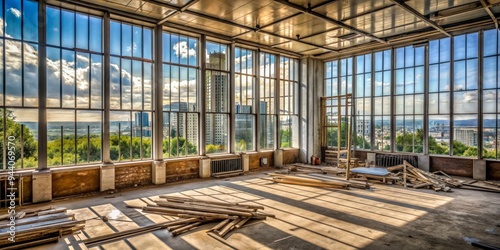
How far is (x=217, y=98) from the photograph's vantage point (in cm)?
1209

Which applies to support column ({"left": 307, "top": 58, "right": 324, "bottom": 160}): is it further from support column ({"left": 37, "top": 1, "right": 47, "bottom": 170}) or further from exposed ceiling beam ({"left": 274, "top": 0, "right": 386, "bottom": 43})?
support column ({"left": 37, "top": 1, "right": 47, "bottom": 170})

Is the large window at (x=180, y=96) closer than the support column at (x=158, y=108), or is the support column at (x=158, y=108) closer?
the support column at (x=158, y=108)

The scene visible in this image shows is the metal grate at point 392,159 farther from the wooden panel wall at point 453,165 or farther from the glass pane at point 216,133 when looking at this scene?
the glass pane at point 216,133

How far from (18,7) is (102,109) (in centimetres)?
351

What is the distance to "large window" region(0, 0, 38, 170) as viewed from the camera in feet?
25.1

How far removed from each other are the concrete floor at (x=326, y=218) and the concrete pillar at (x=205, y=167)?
146 centimetres

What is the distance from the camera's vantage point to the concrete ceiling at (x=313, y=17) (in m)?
8.60

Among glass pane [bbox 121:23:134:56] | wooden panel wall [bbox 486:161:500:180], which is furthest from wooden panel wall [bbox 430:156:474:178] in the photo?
glass pane [bbox 121:23:134:56]

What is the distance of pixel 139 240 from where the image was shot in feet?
17.4

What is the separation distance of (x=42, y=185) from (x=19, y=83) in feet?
9.61

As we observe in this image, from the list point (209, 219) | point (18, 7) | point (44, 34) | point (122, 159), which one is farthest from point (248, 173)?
point (18, 7)

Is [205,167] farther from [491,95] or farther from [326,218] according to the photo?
[491,95]

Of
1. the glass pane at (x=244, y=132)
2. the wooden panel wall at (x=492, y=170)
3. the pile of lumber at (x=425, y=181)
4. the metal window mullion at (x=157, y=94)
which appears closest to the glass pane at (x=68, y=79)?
the metal window mullion at (x=157, y=94)

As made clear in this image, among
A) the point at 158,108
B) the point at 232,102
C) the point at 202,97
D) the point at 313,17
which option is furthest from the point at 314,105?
the point at 158,108
